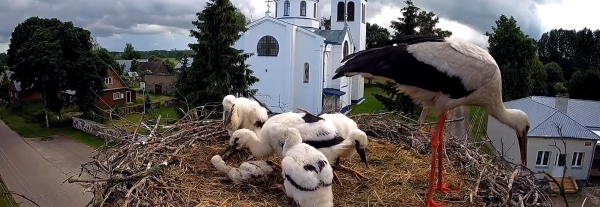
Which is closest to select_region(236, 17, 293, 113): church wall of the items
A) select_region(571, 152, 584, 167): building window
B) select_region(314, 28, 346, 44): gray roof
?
select_region(314, 28, 346, 44): gray roof

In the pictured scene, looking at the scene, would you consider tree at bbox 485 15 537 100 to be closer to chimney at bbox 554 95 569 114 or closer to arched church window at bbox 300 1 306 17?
chimney at bbox 554 95 569 114

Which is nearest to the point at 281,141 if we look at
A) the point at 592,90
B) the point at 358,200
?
the point at 358,200

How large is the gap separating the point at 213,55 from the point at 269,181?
8901 mm

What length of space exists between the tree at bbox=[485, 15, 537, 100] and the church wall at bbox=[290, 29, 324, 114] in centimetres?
985

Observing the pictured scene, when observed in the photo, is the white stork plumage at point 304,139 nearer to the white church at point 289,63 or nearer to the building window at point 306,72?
the white church at point 289,63

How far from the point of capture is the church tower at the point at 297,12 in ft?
81.3

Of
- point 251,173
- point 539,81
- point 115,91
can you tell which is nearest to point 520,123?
point 251,173

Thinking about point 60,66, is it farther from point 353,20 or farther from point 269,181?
point 269,181

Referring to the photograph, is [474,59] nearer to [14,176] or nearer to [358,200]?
[358,200]

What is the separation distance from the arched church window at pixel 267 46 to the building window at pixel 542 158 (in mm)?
12561

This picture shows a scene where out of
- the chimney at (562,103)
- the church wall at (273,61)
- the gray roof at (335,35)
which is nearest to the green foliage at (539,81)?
the chimney at (562,103)

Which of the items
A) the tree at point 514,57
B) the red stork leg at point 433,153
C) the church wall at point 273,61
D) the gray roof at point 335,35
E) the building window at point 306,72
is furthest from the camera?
the gray roof at point 335,35

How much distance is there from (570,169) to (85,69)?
19.1 metres

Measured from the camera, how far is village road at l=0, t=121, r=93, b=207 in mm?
9878
